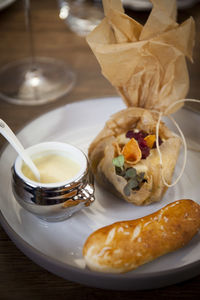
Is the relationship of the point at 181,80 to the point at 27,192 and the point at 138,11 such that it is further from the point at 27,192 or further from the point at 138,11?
the point at 138,11

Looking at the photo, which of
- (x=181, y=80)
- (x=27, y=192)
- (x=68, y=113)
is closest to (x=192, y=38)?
(x=181, y=80)

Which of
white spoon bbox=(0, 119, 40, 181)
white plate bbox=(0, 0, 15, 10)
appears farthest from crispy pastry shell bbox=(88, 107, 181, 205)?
white plate bbox=(0, 0, 15, 10)

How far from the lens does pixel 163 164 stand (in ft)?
2.88

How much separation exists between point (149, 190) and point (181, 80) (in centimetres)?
29

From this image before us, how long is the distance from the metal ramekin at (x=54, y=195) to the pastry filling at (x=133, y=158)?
0.07 meters

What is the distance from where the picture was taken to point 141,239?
687 millimetres

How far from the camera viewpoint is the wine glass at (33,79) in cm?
127

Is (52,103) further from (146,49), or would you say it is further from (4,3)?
(4,3)

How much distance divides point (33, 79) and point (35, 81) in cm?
1

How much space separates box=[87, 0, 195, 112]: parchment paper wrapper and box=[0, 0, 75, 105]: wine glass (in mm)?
417

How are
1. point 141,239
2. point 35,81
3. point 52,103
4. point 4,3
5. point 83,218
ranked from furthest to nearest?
point 4,3 → point 35,81 → point 52,103 → point 83,218 → point 141,239

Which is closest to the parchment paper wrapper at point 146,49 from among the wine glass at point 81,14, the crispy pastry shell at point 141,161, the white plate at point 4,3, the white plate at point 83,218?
the crispy pastry shell at point 141,161

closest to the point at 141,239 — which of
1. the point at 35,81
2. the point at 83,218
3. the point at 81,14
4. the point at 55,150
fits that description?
the point at 83,218

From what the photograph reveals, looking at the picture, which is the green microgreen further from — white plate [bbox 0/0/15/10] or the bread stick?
white plate [bbox 0/0/15/10]
